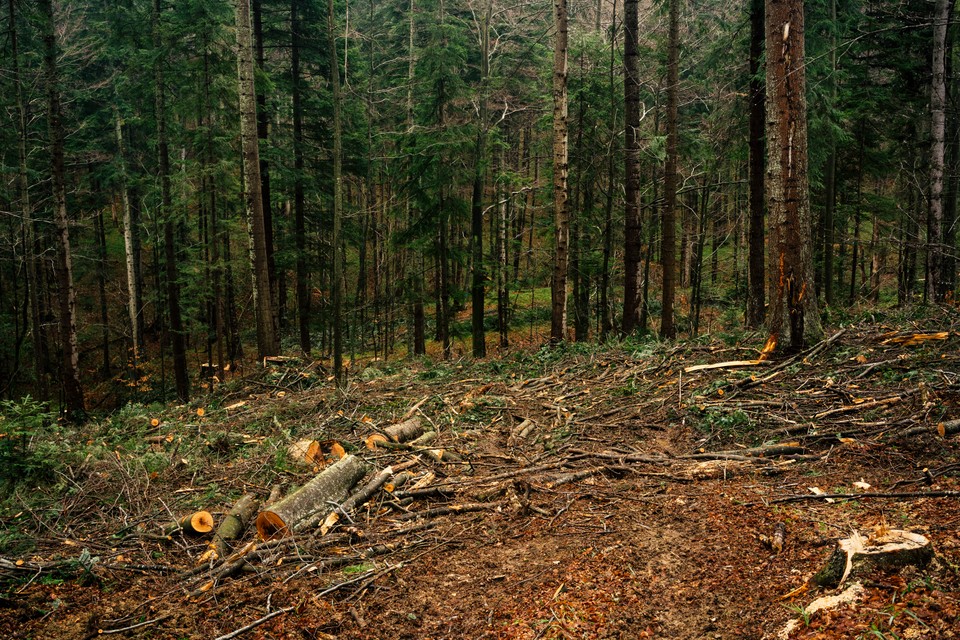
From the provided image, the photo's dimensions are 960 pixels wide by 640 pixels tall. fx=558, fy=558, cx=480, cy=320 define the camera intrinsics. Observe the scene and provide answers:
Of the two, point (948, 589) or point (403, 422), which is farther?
point (403, 422)

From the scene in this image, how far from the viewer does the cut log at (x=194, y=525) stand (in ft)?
18.6

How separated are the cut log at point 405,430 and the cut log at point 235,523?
6.94 ft

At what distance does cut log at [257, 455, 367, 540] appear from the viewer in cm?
551

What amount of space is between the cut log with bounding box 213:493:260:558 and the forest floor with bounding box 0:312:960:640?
17cm

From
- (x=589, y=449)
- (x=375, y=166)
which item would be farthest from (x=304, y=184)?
A: (x=589, y=449)

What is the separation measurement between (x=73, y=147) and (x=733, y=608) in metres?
31.7

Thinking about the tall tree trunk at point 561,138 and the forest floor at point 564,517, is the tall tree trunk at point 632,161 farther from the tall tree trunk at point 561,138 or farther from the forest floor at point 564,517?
the forest floor at point 564,517

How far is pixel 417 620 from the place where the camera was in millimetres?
4086

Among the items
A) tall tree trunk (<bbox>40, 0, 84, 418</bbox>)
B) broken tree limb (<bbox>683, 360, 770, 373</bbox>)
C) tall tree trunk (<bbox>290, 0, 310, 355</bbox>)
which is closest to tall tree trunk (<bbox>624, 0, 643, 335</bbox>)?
broken tree limb (<bbox>683, 360, 770, 373</bbox>)

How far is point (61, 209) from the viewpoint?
13383mm

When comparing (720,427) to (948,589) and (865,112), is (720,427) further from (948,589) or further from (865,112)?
(865,112)

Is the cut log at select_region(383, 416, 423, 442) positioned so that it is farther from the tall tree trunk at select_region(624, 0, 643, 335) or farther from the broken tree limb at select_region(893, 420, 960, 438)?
the tall tree trunk at select_region(624, 0, 643, 335)

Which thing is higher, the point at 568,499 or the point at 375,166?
the point at 375,166

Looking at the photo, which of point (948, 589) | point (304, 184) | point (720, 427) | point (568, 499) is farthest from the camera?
point (304, 184)
